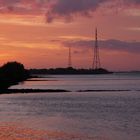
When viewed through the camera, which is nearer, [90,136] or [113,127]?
[90,136]

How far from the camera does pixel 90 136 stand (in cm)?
3488

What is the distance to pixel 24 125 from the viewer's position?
134 feet

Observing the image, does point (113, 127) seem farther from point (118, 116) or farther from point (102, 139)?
point (118, 116)

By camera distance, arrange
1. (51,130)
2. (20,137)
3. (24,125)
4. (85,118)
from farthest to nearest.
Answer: (85,118) < (24,125) < (51,130) < (20,137)

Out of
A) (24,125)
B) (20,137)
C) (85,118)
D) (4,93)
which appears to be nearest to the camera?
(20,137)

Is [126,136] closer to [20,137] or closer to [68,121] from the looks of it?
[20,137]

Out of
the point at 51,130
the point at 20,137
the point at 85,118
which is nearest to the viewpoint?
the point at 20,137

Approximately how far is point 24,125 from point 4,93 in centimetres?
5455

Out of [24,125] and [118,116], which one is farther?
[118,116]

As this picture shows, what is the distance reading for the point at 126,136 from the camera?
35.4 m

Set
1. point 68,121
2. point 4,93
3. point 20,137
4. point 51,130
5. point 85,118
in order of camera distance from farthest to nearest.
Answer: point 4,93
point 85,118
point 68,121
point 51,130
point 20,137

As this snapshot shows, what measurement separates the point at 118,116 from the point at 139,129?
1232 cm

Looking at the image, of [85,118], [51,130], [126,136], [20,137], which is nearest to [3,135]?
[20,137]

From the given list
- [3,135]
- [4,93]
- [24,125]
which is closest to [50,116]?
[24,125]
